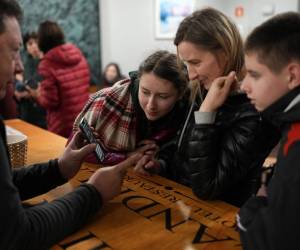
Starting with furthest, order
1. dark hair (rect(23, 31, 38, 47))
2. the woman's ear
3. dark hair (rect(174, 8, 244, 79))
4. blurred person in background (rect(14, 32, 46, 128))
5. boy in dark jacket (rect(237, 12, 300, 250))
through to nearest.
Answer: dark hair (rect(23, 31, 38, 47)), blurred person in background (rect(14, 32, 46, 128)), dark hair (rect(174, 8, 244, 79)), the woman's ear, boy in dark jacket (rect(237, 12, 300, 250))

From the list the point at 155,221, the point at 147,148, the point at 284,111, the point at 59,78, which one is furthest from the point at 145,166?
the point at 59,78

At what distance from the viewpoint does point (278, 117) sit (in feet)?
2.88

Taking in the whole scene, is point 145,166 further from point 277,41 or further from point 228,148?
point 277,41

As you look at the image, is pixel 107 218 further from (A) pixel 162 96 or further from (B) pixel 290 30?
(B) pixel 290 30

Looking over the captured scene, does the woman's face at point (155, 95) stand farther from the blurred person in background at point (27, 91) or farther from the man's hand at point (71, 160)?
the blurred person in background at point (27, 91)

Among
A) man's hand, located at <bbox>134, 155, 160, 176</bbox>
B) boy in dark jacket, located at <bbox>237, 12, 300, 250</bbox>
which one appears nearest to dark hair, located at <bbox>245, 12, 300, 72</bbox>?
boy in dark jacket, located at <bbox>237, 12, 300, 250</bbox>

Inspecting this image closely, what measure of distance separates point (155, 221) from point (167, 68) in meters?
0.66

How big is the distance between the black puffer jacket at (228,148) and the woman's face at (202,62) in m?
0.12

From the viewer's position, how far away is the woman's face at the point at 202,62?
1.29 m

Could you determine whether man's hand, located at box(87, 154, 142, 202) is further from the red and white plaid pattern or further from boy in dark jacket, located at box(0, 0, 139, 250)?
the red and white plaid pattern

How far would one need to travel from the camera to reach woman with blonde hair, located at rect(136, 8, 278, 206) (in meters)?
1.17

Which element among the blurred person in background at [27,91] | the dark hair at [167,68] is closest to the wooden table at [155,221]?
the dark hair at [167,68]

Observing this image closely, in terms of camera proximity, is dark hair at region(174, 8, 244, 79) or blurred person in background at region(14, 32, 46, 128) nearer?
dark hair at region(174, 8, 244, 79)

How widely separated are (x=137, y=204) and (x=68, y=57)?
6.90 feet
